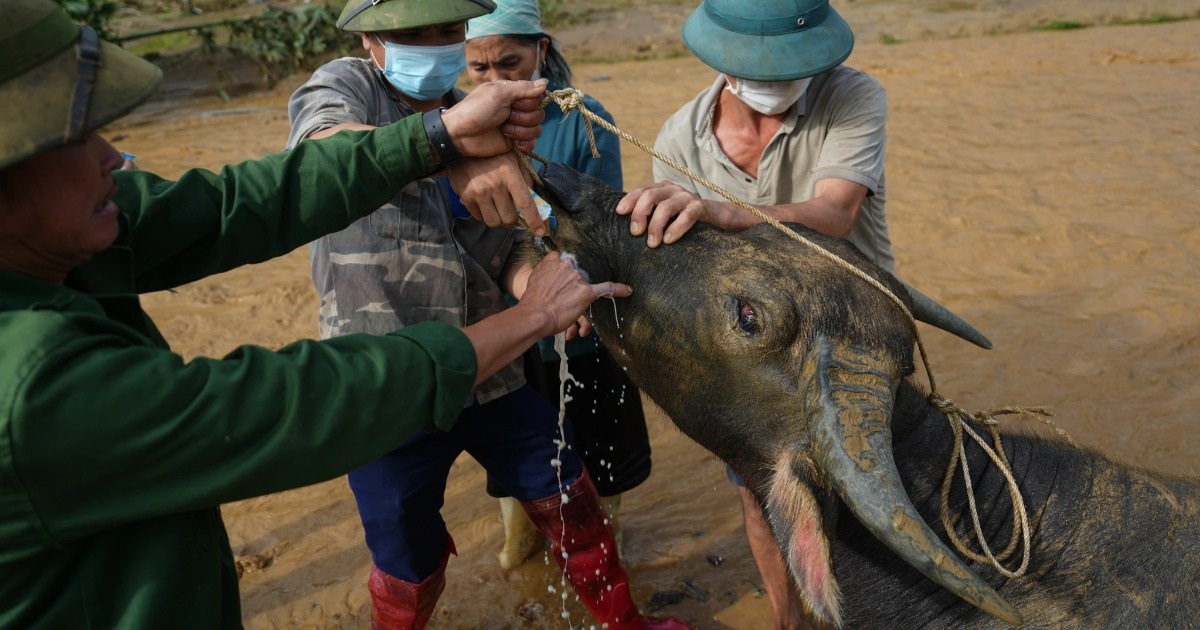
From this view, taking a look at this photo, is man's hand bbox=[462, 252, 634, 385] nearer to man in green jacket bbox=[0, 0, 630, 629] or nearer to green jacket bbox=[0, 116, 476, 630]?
man in green jacket bbox=[0, 0, 630, 629]

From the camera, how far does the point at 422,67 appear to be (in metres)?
3.67

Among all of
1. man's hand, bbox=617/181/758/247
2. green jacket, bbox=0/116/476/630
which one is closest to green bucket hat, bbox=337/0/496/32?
man's hand, bbox=617/181/758/247

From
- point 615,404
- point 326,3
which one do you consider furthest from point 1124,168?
point 326,3

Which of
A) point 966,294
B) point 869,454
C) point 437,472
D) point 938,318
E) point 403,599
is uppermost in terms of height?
point 869,454

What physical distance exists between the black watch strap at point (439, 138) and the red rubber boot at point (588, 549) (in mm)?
1658

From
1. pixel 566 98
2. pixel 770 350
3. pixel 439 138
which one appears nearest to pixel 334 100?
pixel 439 138

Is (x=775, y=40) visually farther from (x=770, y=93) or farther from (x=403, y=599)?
(x=403, y=599)

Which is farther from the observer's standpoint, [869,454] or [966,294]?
[966,294]

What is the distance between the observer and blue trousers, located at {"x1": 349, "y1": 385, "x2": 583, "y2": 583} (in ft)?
12.2

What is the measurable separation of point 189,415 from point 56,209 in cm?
52

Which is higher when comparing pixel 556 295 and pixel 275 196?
pixel 275 196

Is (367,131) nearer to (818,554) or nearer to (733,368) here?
(733,368)

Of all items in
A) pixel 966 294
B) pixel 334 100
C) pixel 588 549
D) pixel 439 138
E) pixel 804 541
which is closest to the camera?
pixel 804 541

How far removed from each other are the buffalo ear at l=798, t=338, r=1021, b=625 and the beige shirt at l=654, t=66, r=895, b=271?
1292 millimetres
